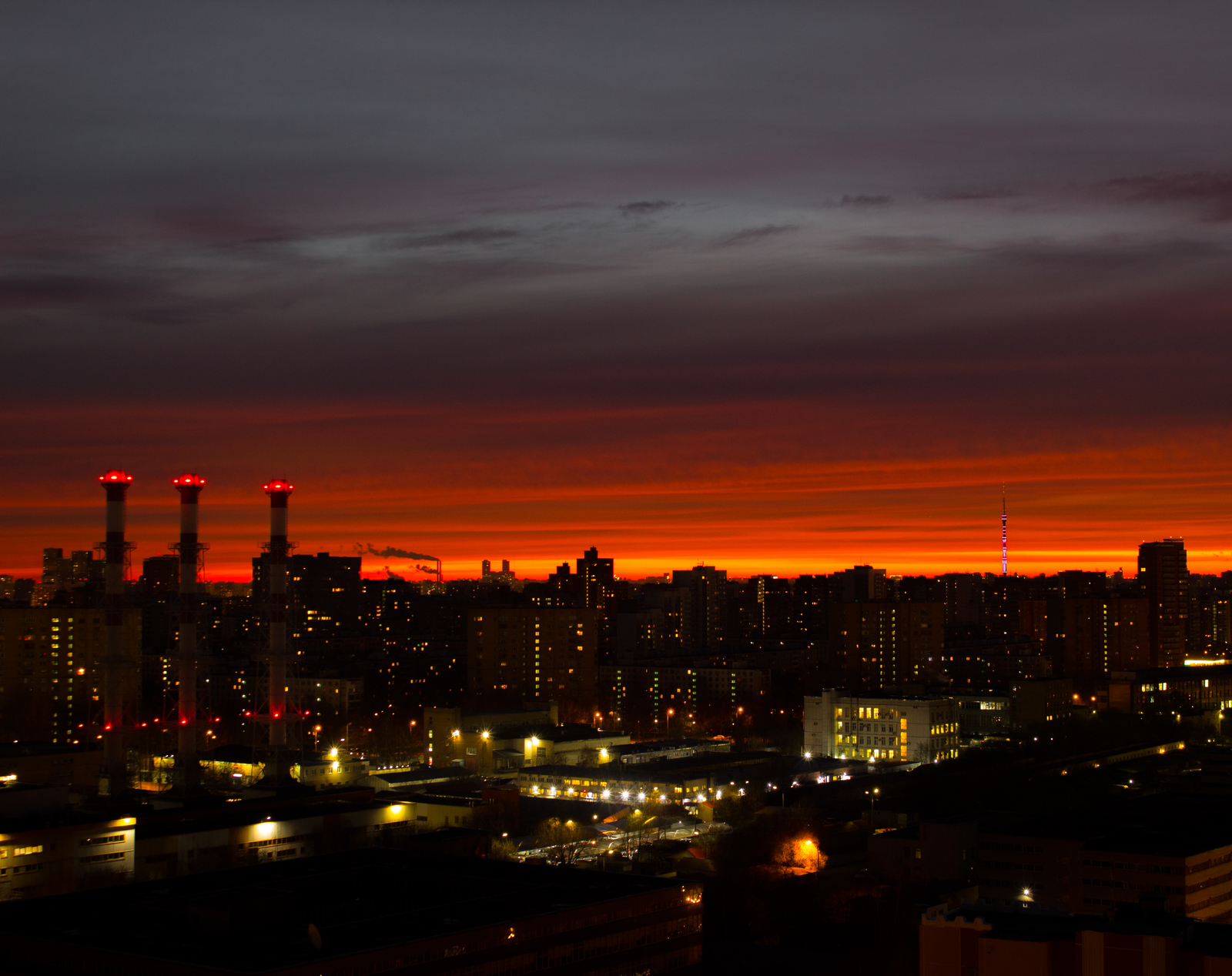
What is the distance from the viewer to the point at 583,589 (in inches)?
3442

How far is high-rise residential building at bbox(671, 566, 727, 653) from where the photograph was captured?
85812mm

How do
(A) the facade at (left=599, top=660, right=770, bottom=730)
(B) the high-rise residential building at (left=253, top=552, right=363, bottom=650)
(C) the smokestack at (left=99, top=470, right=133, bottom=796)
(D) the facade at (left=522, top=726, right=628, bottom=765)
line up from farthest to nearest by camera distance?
(B) the high-rise residential building at (left=253, top=552, right=363, bottom=650)
(A) the facade at (left=599, top=660, right=770, bottom=730)
(D) the facade at (left=522, top=726, right=628, bottom=765)
(C) the smokestack at (left=99, top=470, right=133, bottom=796)

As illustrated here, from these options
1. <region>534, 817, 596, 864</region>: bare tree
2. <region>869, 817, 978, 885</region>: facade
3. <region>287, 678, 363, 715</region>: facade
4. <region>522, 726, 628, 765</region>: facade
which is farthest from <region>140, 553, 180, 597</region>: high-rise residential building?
<region>869, 817, 978, 885</region>: facade

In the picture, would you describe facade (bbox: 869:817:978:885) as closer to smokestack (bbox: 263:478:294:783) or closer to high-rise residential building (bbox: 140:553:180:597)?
smokestack (bbox: 263:478:294:783)

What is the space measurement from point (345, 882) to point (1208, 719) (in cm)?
3565

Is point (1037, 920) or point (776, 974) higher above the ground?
point (1037, 920)

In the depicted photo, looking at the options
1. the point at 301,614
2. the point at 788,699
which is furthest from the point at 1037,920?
the point at 301,614

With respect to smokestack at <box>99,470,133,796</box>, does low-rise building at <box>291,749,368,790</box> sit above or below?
below

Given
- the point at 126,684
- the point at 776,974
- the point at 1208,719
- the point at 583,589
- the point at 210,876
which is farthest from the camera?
the point at 583,589

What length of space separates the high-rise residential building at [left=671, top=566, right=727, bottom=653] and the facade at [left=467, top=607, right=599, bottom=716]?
26.1 metres

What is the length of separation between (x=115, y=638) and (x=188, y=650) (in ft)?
4.83

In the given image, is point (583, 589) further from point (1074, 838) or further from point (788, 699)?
point (1074, 838)

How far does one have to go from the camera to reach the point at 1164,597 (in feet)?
225

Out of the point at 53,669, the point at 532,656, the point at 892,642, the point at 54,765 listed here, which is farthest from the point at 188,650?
the point at 892,642
